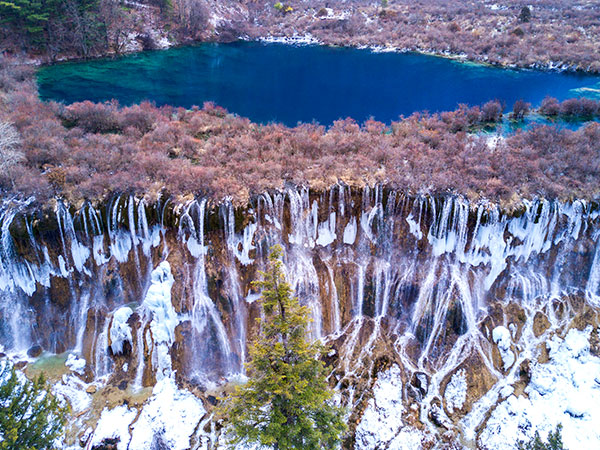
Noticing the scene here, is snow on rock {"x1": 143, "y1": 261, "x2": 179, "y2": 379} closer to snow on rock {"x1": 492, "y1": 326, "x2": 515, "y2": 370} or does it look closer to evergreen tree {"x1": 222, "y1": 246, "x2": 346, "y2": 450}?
evergreen tree {"x1": 222, "y1": 246, "x2": 346, "y2": 450}

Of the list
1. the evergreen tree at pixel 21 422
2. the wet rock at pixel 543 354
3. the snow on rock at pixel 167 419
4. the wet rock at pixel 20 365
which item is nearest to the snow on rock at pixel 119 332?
the snow on rock at pixel 167 419

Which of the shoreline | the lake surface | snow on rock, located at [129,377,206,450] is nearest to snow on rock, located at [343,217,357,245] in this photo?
snow on rock, located at [129,377,206,450]

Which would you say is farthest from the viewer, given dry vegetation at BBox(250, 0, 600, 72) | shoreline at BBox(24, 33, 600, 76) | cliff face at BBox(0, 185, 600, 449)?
dry vegetation at BBox(250, 0, 600, 72)

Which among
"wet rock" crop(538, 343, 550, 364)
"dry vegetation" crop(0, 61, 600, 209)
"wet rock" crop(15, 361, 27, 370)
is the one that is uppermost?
"dry vegetation" crop(0, 61, 600, 209)

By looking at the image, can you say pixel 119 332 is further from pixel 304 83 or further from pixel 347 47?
pixel 347 47

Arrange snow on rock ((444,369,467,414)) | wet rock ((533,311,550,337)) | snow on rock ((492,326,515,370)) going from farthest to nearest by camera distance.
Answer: wet rock ((533,311,550,337))
snow on rock ((492,326,515,370))
snow on rock ((444,369,467,414))

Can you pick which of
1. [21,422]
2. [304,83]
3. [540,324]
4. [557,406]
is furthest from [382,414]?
[304,83]

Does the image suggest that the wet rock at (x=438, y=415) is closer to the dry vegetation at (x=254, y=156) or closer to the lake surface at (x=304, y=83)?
the dry vegetation at (x=254, y=156)
